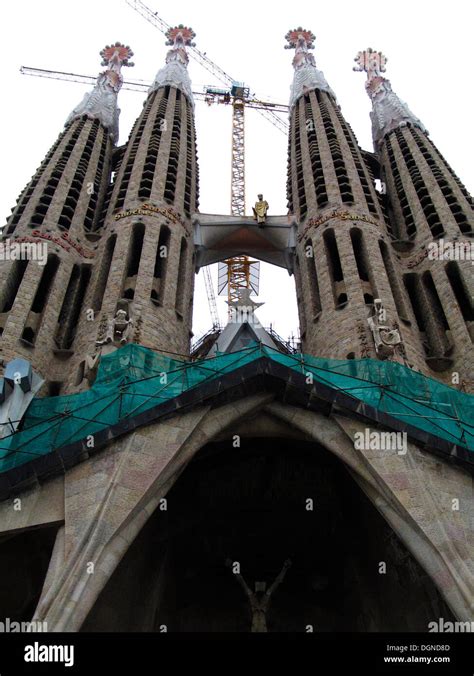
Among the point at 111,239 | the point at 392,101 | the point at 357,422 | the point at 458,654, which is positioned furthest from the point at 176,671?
the point at 392,101

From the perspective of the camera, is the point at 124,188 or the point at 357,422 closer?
the point at 357,422

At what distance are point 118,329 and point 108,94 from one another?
24.3 m

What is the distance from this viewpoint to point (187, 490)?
17.4 m

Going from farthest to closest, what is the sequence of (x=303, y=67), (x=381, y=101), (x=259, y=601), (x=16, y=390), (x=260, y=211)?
1. (x=303, y=67)
2. (x=381, y=101)
3. (x=260, y=211)
4. (x=16, y=390)
5. (x=259, y=601)

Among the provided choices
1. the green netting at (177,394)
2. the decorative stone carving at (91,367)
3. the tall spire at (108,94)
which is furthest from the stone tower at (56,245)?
the green netting at (177,394)

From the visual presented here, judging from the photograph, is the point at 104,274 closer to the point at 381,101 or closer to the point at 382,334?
the point at 382,334

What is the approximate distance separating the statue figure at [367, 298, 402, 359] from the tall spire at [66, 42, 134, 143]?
67.7ft

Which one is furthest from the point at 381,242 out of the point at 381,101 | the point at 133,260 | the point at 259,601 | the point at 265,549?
the point at 259,601

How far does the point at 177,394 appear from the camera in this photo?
53.8 ft

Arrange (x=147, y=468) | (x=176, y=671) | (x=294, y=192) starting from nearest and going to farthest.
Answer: (x=176, y=671)
(x=147, y=468)
(x=294, y=192)

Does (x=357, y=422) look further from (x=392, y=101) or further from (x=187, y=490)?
(x=392, y=101)

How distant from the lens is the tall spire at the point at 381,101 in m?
40.0

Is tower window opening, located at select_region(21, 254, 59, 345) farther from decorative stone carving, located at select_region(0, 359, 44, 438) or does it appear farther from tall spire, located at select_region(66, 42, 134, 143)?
tall spire, located at select_region(66, 42, 134, 143)

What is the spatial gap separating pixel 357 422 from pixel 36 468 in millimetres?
5820
